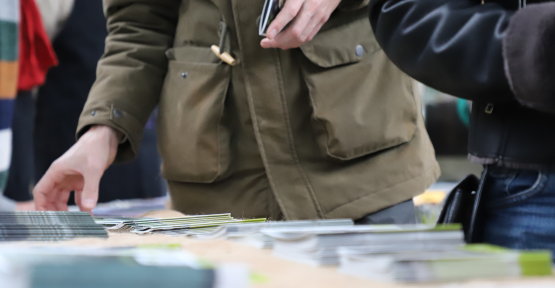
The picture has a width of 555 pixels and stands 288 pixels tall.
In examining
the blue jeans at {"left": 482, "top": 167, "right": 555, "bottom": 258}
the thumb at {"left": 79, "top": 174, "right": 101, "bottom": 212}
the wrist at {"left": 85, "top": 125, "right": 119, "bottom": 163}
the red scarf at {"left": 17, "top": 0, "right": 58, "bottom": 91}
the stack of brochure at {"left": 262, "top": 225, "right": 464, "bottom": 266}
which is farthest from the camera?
the red scarf at {"left": 17, "top": 0, "right": 58, "bottom": 91}

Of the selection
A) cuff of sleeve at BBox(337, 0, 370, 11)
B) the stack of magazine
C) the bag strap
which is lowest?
the bag strap

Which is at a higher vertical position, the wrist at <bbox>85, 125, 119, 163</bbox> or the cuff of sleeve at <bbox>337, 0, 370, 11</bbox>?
the cuff of sleeve at <bbox>337, 0, 370, 11</bbox>

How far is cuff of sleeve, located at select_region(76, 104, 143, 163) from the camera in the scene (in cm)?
121

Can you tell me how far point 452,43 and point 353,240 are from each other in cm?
30

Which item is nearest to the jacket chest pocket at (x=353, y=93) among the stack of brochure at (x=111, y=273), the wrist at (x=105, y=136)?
the wrist at (x=105, y=136)

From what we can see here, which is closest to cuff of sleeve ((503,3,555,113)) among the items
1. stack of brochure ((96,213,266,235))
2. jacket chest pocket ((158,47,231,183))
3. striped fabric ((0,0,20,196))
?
stack of brochure ((96,213,266,235))

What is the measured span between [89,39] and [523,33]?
1.92 meters

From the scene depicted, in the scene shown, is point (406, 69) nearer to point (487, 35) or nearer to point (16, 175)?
point (487, 35)

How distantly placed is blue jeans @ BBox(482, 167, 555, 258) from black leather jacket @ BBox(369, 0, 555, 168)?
0.10 feet

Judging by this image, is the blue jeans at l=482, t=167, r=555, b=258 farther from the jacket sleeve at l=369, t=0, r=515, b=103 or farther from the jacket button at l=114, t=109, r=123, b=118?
the jacket button at l=114, t=109, r=123, b=118

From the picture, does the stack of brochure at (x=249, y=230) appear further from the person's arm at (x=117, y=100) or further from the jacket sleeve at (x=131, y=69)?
the jacket sleeve at (x=131, y=69)

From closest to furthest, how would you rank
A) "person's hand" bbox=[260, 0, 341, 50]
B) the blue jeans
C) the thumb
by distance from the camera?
the blue jeans, "person's hand" bbox=[260, 0, 341, 50], the thumb

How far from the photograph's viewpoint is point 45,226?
74cm

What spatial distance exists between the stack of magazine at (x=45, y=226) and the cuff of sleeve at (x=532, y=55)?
1.72 ft
